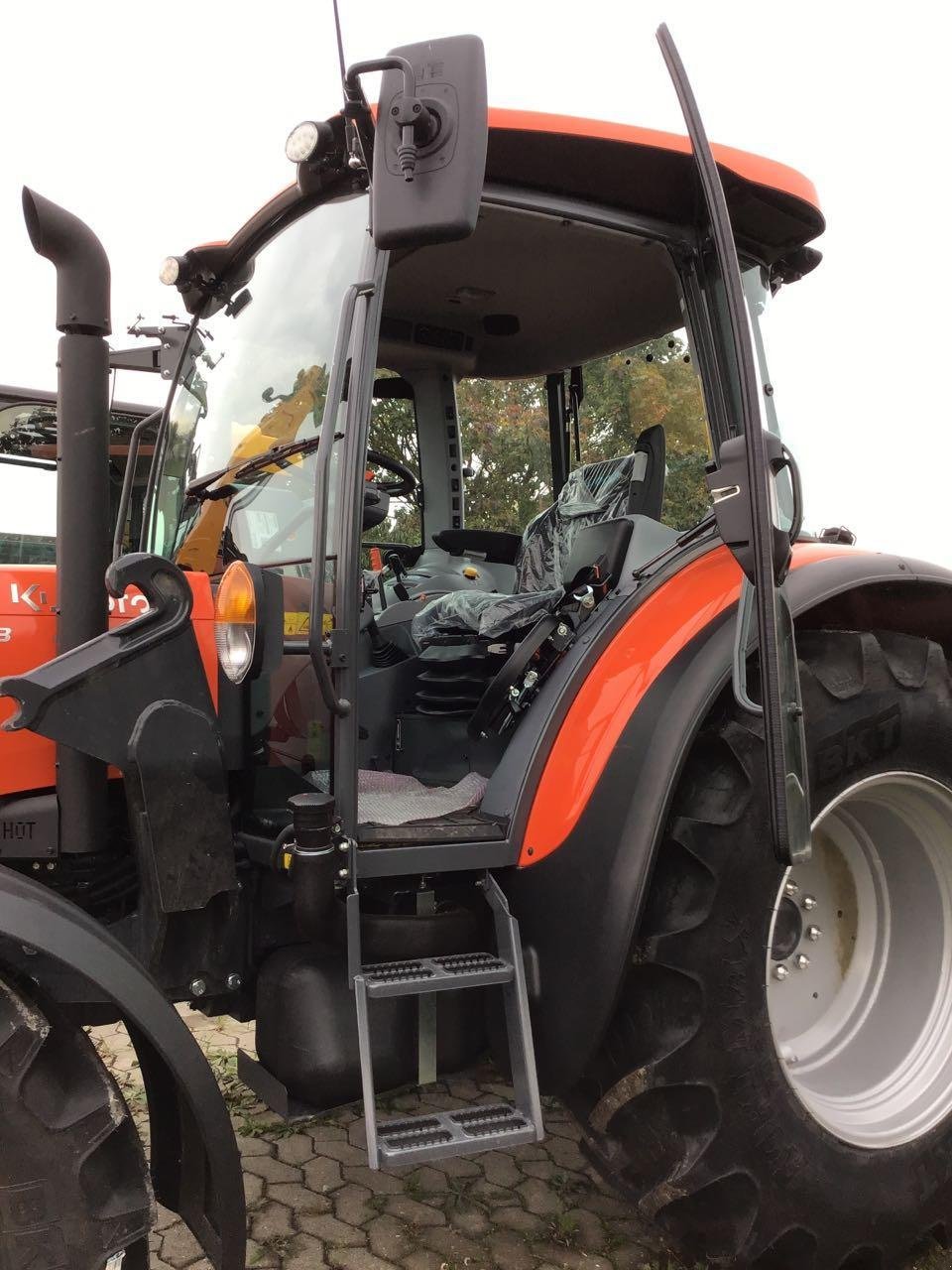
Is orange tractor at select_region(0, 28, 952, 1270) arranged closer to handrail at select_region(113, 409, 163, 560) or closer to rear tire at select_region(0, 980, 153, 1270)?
rear tire at select_region(0, 980, 153, 1270)

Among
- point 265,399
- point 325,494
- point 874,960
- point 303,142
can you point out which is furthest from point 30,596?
point 874,960

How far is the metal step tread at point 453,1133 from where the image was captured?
179 centimetres

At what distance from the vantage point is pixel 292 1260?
233 centimetres

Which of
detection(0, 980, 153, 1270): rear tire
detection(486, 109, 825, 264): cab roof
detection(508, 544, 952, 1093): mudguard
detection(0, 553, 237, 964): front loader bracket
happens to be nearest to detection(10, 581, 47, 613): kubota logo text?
detection(0, 553, 237, 964): front loader bracket

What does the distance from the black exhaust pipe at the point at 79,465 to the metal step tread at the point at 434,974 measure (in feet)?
1.93

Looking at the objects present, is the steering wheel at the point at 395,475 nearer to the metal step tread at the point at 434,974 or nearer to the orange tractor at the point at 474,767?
the orange tractor at the point at 474,767

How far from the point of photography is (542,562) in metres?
3.01

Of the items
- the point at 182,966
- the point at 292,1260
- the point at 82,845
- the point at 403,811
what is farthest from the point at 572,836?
the point at 292,1260

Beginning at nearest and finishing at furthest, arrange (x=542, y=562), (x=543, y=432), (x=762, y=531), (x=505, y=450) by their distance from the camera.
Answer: (x=762, y=531), (x=542, y=562), (x=543, y=432), (x=505, y=450)

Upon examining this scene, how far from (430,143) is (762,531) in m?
0.80

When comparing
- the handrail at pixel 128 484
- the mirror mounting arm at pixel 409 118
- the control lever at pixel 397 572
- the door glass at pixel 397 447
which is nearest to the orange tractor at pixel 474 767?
the mirror mounting arm at pixel 409 118

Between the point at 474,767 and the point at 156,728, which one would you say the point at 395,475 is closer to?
the point at 474,767

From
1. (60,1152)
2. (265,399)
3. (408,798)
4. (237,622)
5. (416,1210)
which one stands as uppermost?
(265,399)

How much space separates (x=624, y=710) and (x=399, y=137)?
3.68ft
